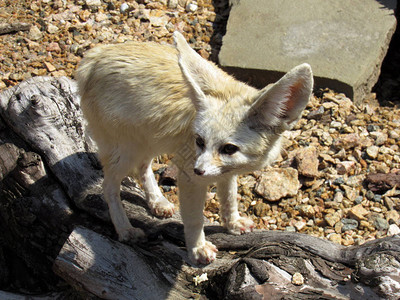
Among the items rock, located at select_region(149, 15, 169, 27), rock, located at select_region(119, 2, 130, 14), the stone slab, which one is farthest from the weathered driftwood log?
rock, located at select_region(119, 2, 130, 14)

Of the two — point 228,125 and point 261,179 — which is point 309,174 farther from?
point 228,125

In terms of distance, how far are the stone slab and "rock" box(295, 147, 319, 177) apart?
1.38 metres

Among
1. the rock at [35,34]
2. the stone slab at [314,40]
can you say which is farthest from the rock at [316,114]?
the rock at [35,34]

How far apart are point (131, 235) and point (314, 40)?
452 centimetres

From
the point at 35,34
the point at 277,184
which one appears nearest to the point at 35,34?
the point at 35,34

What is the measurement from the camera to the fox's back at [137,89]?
3.95 metres

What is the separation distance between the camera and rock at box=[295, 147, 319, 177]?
569 centimetres

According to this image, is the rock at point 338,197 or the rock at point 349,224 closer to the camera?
the rock at point 349,224

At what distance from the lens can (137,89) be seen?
13.1 feet

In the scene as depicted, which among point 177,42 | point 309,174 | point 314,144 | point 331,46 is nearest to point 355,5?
point 331,46

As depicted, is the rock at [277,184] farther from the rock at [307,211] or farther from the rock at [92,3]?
the rock at [92,3]

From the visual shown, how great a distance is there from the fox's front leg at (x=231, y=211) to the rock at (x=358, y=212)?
1316mm

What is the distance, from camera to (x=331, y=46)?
721 cm

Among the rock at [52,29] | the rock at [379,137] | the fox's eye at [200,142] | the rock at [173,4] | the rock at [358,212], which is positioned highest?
the fox's eye at [200,142]
